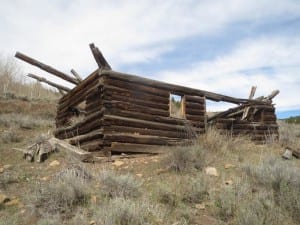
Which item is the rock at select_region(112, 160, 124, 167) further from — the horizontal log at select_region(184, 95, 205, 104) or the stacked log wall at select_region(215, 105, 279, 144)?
the stacked log wall at select_region(215, 105, 279, 144)

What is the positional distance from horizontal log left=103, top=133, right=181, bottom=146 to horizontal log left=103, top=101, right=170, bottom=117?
2.60ft

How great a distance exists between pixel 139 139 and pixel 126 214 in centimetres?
525

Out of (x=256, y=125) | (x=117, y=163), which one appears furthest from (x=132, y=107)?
(x=256, y=125)

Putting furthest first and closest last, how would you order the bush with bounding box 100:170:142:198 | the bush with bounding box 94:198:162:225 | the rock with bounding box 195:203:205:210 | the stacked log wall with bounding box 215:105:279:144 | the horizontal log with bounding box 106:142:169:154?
the stacked log wall with bounding box 215:105:279:144 → the horizontal log with bounding box 106:142:169:154 → the bush with bounding box 100:170:142:198 → the rock with bounding box 195:203:205:210 → the bush with bounding box 94:198:162:225

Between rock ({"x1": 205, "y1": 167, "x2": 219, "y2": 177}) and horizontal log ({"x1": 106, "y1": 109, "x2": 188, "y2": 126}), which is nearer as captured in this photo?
rock ({"x1": 205, "y1": 167, "x2": 219, "y2": 177})

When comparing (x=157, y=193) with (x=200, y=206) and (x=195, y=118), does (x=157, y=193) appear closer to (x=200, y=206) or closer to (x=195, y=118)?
(x=200, y=206)

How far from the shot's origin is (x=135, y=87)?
10297 millimetres

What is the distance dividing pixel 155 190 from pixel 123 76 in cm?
467

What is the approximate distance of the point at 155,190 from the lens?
6062mm

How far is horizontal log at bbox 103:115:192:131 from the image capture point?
932cm

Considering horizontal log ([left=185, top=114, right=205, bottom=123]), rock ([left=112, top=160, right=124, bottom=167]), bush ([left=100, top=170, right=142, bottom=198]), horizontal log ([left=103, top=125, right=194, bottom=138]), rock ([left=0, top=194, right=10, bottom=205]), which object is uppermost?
horizontal log ([left=185, top=114, right=205, bottom=123])

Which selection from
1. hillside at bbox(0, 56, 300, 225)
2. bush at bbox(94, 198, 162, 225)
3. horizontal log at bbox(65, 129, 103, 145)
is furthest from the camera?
horizontal log at bbox(65, 129, 103, 145)

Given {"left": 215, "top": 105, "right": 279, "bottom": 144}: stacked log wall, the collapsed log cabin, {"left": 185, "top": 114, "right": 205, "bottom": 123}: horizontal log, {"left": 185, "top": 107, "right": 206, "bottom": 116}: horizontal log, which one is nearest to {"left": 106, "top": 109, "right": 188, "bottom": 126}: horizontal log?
the collapsed log cabin

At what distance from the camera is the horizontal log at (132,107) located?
9.49 meters
